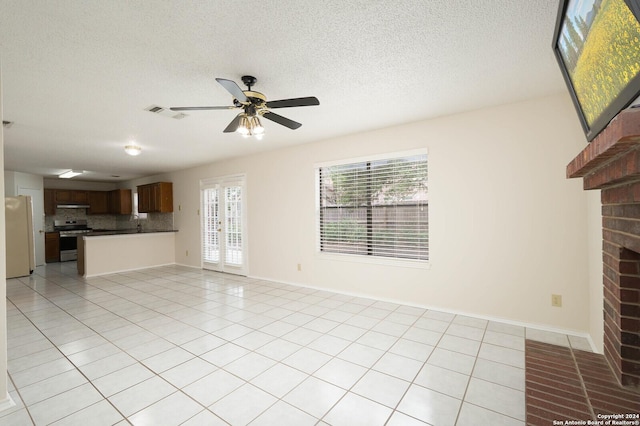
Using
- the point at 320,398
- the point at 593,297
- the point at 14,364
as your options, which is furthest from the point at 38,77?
the point at 593,297

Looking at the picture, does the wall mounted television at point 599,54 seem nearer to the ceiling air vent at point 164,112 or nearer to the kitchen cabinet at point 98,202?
the ceiling air vent at point 164,112

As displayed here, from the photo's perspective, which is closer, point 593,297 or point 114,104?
point 593,297

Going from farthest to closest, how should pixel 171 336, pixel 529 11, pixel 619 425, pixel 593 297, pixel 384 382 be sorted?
pixel 171 336 → pixel 593 297 → pixel 384 382 → pixel 529 11 → pixel 619 425

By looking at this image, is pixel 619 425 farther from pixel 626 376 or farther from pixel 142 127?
pixel 142 127

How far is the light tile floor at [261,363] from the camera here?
5.82ft

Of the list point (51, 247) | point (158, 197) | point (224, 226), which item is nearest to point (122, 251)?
point (158, 197)

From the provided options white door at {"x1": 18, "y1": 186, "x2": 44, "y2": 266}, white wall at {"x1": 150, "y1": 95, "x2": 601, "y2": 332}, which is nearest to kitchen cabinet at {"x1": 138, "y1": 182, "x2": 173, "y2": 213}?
white door at {"x1": 18, "y1": 186, "x2": 44, "y2": 266}

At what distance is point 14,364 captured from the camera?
2375mm

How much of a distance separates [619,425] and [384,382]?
48.8 inches

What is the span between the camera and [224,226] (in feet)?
20.2

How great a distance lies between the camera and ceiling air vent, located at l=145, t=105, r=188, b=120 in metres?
3.04

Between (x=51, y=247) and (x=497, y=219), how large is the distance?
33.8 ft

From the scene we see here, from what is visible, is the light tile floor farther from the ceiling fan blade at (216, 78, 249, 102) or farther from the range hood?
the range hood

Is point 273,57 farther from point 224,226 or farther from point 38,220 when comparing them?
point 38,220
